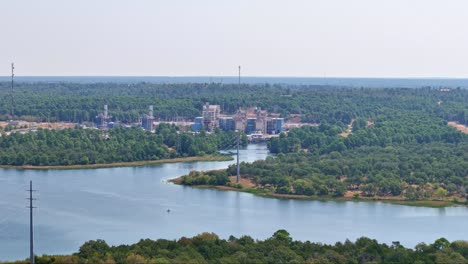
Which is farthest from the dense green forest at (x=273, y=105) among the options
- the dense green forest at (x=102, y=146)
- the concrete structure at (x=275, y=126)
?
the dense green forest at (x=102, y=146)

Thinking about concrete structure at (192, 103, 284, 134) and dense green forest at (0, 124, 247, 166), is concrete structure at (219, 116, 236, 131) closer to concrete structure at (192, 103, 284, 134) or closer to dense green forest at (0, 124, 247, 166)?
concrete structure at (192, 103, 284, 134)

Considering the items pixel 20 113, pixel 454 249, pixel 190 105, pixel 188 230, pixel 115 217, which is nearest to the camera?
pixel 454 249

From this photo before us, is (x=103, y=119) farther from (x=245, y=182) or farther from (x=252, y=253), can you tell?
(x=252, y=253)

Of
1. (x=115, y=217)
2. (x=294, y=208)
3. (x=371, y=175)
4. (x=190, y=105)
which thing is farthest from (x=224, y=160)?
(x=190, y=105)

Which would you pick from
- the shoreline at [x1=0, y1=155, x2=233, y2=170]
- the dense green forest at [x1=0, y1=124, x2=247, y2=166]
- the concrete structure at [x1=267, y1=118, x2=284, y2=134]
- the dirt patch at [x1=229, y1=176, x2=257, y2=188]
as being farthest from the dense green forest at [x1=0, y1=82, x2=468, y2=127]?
the dirt patch at [x1=229, y1=176, x2=257, y2=188]

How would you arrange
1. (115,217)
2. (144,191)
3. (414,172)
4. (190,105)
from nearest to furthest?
1. (115,217)
2. (144,191)
3. (414,172)
4. (190,105)

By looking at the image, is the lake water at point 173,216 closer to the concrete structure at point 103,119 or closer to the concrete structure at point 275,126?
the concrete structure at point 275,126

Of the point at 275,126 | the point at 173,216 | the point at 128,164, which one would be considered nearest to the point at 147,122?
the point at 275,126

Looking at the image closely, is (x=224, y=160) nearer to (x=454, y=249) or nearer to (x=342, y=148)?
(x=342, y=148)
